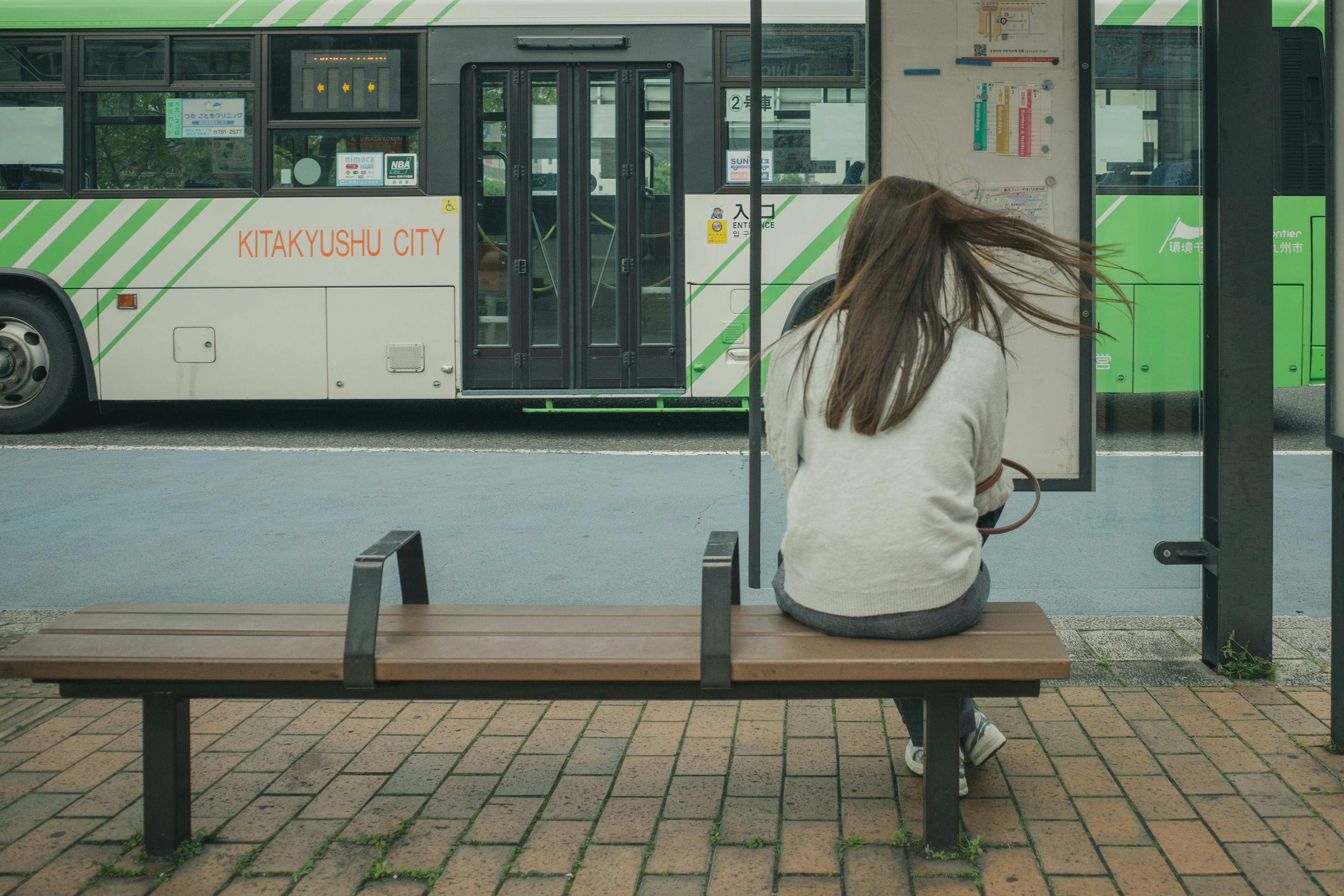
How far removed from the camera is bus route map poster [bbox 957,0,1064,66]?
445 cm

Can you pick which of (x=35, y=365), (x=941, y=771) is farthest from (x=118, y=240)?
(x=941, y=771)

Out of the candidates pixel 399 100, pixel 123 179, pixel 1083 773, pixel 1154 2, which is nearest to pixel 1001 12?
pixel 1154 2

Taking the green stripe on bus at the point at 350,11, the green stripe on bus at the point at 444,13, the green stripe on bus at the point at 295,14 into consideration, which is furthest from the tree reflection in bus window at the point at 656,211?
the green stripe on bus at the point at 295,14

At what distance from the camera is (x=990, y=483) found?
296 cm

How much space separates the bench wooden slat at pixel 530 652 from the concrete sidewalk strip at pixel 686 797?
448 mm

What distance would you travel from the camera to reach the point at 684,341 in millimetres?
9578

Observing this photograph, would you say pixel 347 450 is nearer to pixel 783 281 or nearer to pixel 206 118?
pixel 206 118

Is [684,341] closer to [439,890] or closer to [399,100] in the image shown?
[399,100]

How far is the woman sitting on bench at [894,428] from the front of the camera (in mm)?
2752

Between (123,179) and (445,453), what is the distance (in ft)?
10.7

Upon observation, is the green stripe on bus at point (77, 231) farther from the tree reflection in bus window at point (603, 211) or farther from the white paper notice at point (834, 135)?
the white paper notice at point (834, 135)

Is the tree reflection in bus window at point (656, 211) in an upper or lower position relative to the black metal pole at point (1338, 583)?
upper

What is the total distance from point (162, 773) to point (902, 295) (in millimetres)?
1947

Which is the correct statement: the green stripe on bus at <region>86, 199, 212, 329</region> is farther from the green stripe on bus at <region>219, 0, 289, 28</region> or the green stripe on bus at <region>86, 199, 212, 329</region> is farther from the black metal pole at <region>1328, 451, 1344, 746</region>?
the black metal pole at <region>1328, 451, 1344, 746</region>
